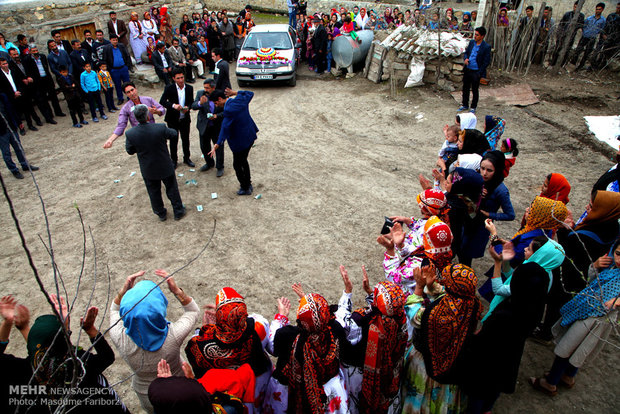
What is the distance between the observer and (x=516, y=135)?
8195 mm

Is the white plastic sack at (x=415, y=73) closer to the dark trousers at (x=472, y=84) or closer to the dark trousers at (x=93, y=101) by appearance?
the dark trousers at (x=472, y=84)

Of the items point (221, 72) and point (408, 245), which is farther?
point (221, 72)

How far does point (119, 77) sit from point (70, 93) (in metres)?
2.16

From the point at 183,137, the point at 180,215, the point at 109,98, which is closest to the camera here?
the point at 180,215

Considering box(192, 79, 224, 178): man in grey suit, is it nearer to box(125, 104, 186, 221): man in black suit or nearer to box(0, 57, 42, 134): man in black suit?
box(125, 104, 186, 221): man in black suit

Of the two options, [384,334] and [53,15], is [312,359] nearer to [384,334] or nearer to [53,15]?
[384,334]

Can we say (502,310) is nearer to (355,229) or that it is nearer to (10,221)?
(355,229)

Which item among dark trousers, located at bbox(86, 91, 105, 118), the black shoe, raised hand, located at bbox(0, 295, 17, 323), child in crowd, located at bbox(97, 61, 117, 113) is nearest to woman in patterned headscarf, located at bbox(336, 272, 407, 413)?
raised hand, located at bbox(0, 295, 17, 323)

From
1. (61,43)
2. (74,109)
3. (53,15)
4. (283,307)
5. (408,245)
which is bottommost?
(74,109)

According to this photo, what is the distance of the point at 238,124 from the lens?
603 centimetres

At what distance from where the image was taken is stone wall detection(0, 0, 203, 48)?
10.5m

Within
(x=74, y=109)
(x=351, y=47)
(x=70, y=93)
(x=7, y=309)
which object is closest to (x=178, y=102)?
(x=70, y=93)

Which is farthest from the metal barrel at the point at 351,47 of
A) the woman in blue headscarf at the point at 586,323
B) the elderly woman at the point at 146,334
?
the elderly woman at the point at 146,334

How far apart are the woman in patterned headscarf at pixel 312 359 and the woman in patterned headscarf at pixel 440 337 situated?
610 mm
